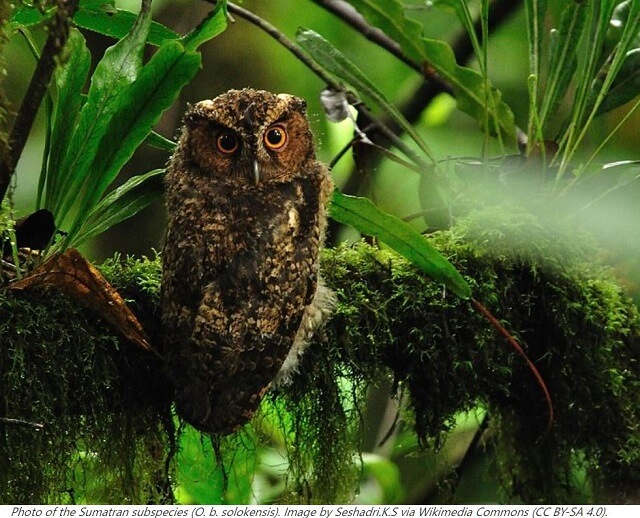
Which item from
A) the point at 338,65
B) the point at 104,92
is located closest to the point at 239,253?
the point at 104,92

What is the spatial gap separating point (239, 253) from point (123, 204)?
289 mm

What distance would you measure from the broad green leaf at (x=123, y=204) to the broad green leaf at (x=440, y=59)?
824mm

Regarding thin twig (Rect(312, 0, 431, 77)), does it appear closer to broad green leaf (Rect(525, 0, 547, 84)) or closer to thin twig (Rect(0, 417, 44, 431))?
broad green leaf (Rect(525, 0, 547, 84))

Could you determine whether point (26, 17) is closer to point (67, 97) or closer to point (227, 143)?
point (67, 97)

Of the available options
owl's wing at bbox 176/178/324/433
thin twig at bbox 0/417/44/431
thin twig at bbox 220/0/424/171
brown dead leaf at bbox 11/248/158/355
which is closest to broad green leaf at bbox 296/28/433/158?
thin twig at bbox 220/0/424/171

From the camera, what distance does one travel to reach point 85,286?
4.32 feet

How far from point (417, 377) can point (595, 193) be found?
63 centimetres

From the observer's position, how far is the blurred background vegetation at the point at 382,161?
1884mm

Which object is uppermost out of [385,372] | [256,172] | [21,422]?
[256,172]

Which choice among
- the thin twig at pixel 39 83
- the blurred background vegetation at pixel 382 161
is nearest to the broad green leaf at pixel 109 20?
the thin twig at pixel 39 83

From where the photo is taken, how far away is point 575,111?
1891mm

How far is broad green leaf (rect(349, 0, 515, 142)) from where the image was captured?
2.04 meters

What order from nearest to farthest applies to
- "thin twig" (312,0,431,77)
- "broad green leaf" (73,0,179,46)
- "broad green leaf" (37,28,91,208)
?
1. "broad green leaf" (37,28,91,208)
2. "broad green leaf" (73,0,179,46)
3. "thin twig" (312,0,431,77)

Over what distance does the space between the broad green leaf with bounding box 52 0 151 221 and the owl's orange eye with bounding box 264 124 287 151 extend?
0.24m
